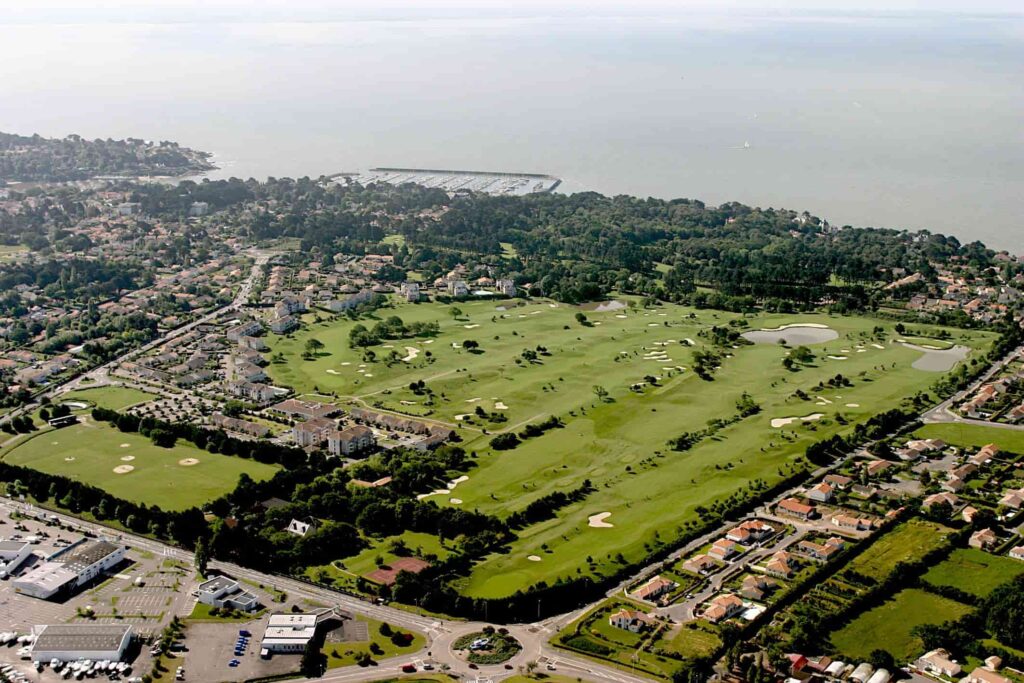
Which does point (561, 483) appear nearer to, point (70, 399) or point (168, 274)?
point (70, 399)

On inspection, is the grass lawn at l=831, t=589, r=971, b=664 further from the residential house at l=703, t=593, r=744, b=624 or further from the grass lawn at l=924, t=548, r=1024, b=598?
the residential house at l=703, t=593, r=744, b=624

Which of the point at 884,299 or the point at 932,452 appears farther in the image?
the point at 884,299

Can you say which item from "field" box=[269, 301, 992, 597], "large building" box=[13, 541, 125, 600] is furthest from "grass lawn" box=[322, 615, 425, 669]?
"large building" box=[13, 541, 125, 600]

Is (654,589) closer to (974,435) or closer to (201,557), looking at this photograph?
(201,557)

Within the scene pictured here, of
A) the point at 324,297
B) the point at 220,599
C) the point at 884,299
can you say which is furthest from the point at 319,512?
the point at 884,299

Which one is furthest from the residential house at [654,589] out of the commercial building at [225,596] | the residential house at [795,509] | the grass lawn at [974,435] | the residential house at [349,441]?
the grass lawn at [974,435]
